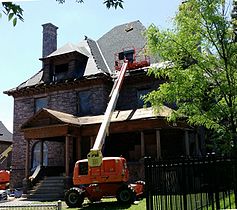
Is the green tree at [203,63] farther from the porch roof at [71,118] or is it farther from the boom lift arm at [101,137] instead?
the porch roof at [71,118]

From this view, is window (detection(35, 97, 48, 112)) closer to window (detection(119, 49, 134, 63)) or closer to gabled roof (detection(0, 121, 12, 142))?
window (detection(119, 49, 134, 63))

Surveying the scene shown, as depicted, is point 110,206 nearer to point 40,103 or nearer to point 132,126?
point 132,126

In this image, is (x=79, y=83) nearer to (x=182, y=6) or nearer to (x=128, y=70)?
(x=128, y=70)

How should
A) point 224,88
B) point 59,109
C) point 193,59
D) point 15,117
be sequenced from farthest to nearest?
point 15,117 < point 59,109 < point 193,59 < point 224,88

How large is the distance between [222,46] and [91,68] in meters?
13.2

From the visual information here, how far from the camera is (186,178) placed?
6441 mm

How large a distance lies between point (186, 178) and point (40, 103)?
16.9 m

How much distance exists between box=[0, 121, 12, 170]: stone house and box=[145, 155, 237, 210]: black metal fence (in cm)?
2719

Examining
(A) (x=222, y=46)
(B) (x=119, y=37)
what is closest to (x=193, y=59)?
(A) (x=222, y=46)

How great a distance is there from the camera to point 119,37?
23562 millimetres

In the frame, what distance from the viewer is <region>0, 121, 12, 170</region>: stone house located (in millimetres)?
31952

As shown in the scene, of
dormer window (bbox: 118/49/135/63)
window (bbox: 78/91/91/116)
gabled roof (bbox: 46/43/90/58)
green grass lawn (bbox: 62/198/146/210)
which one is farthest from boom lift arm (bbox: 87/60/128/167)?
gabled roof (bbox: 46/43/90/58)

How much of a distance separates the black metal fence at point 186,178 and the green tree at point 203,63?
2.15 metres

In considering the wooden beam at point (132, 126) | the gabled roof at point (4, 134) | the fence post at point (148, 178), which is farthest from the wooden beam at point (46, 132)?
the gabled roof at point (4, 134)
